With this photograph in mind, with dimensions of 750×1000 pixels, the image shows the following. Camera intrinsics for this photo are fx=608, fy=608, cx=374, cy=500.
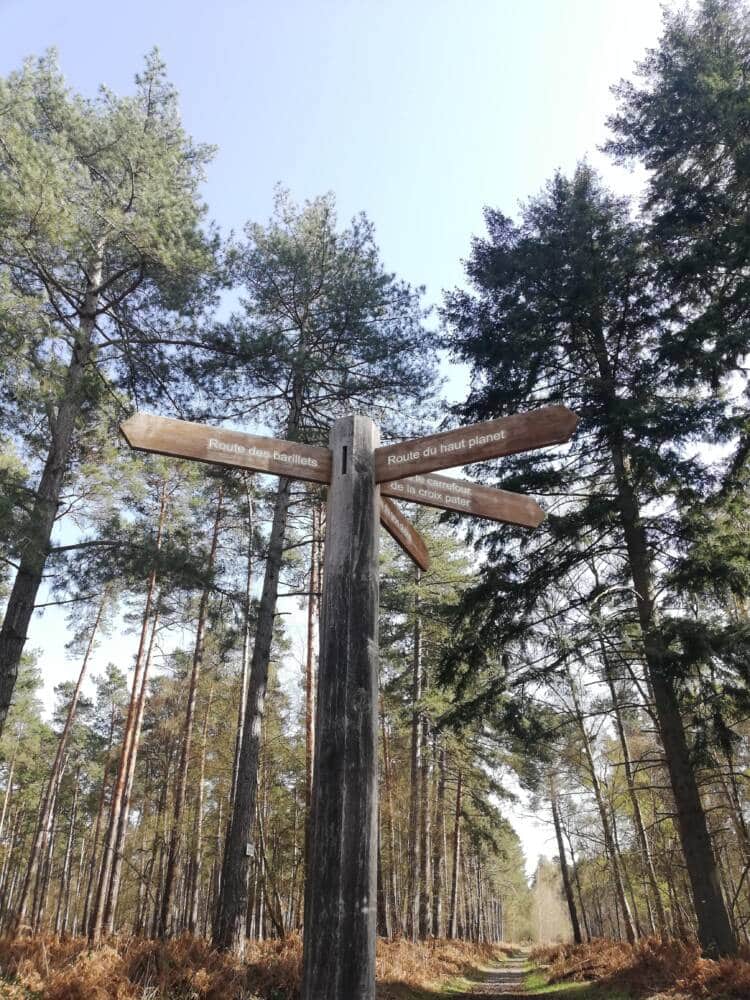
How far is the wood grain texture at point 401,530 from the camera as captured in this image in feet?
12.9

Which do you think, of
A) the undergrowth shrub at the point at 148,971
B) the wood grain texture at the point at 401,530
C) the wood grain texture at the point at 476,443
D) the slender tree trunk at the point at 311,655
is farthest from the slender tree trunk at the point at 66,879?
the wood grain texture at the point at 476,443

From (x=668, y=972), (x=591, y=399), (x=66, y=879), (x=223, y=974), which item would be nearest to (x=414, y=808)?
(x=668, y=972)

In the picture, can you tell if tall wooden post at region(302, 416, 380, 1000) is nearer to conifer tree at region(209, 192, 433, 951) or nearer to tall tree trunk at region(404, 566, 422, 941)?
conifer tree at region(209, 192, 433, 951)

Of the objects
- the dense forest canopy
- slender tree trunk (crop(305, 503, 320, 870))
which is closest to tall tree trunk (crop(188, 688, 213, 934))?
slender tree trunk (crop(305, 503, 320, 870))

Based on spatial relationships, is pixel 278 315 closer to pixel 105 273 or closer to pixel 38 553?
pixel 105 273

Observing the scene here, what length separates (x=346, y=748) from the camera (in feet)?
10.0

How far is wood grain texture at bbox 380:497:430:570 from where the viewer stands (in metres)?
3.93

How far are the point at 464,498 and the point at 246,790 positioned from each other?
8.71 meters

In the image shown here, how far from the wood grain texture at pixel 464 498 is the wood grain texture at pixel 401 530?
0.16 m

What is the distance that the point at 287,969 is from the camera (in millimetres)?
8594

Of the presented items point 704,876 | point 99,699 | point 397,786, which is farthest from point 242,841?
point 99,699

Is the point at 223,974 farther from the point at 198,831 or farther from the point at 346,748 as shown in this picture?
the point at 198,831

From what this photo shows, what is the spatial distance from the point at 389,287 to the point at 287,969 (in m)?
12.0

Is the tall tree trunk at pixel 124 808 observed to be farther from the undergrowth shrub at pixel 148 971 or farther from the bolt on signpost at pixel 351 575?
the bolt on signpost at pixel 351 575
